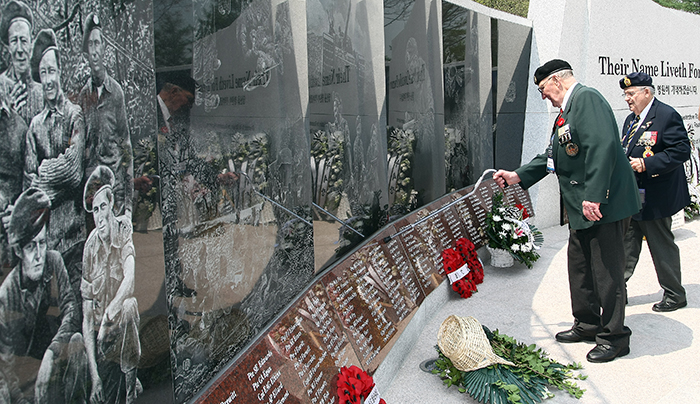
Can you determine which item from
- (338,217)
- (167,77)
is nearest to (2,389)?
(167,77)

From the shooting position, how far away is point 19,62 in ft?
3.62

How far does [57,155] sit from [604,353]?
10.4 ft

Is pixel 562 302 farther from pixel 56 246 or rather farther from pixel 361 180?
pixel 56 246

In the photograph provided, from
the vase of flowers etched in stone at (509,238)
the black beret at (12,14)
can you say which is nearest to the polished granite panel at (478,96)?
the vase of flowers etched in stone at (509,238)

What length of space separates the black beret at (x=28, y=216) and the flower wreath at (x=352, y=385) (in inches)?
58.9

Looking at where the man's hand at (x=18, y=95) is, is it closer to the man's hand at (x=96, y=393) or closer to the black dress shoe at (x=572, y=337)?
the man's hand at (x=96, y=393)

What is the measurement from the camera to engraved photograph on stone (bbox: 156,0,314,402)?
1.79m

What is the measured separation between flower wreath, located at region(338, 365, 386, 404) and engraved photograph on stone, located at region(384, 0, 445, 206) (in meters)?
2.21

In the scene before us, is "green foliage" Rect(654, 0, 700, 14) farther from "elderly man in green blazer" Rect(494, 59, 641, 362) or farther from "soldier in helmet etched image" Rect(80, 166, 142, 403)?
"soldier in helmet etched image" Rect(80, 166, 142, 403)

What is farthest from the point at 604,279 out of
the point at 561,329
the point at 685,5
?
the point at 685,5

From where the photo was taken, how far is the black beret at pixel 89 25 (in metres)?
1.32

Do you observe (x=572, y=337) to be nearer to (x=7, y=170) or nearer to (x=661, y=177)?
(x=661, y=177)

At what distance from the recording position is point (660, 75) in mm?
8570

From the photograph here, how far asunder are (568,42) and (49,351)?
719cm
